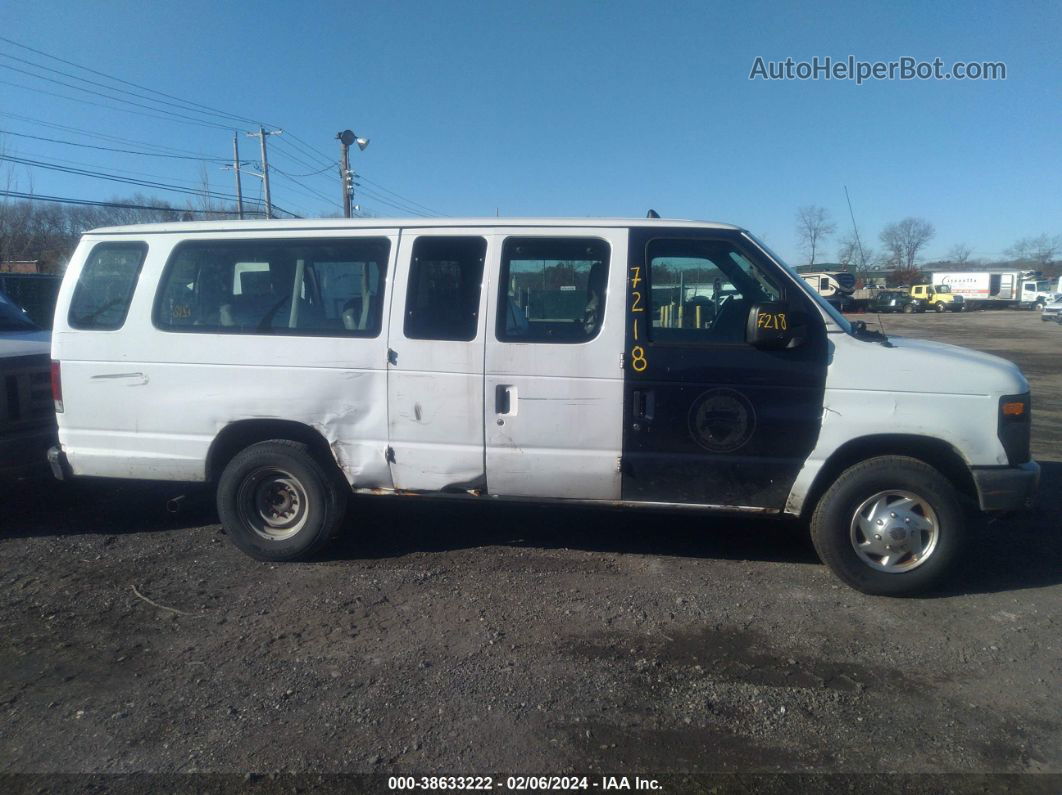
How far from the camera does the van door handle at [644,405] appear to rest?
4.51 m

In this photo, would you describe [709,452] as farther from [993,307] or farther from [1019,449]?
[993,307]

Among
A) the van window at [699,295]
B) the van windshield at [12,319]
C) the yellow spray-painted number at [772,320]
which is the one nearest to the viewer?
the yellow spray-painted number at [772,320]

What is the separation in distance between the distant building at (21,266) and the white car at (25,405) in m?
27.6

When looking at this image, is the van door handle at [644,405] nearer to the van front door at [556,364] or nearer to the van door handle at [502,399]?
the van front door at [556,364]

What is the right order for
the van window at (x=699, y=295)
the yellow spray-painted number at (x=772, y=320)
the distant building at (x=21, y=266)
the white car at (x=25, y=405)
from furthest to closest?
the distant building at (x=21, y=266) < the white car at (x=25, y=405) < the van window at (x=699, y=295) < the yellow spray-painted number at (x=772, y=320)

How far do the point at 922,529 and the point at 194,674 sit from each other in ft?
13.3

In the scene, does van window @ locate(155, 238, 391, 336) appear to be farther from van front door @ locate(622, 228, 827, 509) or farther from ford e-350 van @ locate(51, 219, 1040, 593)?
van front door @ locate(622, 228, 827, 509)

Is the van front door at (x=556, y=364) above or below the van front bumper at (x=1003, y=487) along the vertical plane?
above

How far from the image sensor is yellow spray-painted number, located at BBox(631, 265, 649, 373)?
4492mm

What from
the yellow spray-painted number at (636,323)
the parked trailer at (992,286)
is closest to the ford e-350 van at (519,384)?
the yellow spray-painted number at (636,323)

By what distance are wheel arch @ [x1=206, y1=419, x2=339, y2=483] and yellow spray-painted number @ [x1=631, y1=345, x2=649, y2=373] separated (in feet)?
6.69

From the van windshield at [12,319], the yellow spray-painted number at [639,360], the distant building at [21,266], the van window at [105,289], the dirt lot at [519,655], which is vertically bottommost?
the dirt lot at [519,655]

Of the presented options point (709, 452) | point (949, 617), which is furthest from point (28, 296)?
point (949, 617)

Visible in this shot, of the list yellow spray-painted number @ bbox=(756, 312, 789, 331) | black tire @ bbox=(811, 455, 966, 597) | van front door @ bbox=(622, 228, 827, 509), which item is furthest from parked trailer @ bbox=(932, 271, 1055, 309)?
yellow spray-painted number @ bbox=(756, 312, 789, 331)
